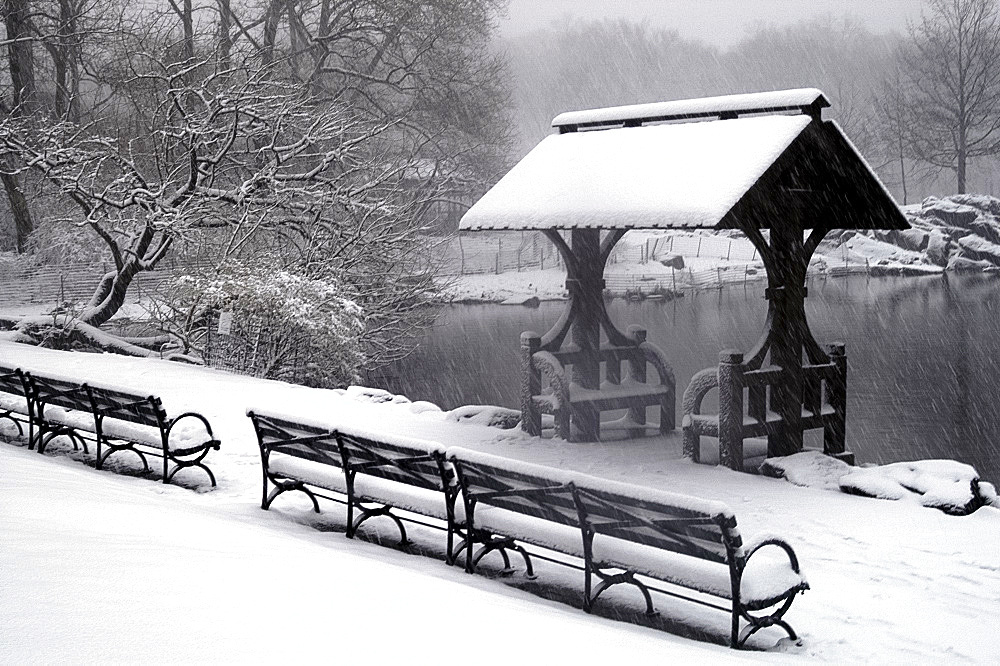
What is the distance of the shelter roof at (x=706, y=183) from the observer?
10.1m

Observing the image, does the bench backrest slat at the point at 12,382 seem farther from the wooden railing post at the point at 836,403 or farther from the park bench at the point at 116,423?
the wooden railing post at the point at 836,403

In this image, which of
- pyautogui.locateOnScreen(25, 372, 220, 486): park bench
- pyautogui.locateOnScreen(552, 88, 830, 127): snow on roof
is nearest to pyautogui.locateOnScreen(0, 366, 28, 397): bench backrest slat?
pyautogui.locateOnScreen(25, 372, 220, 486): park bench

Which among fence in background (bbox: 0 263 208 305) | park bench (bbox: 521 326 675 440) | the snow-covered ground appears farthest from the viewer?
fence in background (bbox: 0 263 208 305)

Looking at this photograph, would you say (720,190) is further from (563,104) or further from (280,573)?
(563,104)

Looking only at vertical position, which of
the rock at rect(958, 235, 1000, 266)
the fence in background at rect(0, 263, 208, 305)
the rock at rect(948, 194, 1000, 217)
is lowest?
the fence in background at rect(0, 263, 208, 305)

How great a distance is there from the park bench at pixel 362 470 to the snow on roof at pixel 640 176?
382cm

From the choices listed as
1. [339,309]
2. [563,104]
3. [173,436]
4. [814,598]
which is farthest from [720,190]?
[563,104]

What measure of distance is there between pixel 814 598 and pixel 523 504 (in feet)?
6.20

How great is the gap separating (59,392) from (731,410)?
20.8ft

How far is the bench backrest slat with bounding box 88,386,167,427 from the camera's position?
926 centimetres

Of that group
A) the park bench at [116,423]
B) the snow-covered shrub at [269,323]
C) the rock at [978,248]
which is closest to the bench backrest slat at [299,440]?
the park bench at [116,423]

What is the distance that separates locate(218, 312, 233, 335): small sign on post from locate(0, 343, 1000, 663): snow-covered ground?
550cm

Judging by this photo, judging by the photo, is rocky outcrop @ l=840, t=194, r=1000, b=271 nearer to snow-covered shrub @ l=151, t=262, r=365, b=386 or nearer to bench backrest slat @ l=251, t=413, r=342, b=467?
snow-covered shrub @ l=151, t=262, r=365, b=386

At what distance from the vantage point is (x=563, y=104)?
73250 mm
